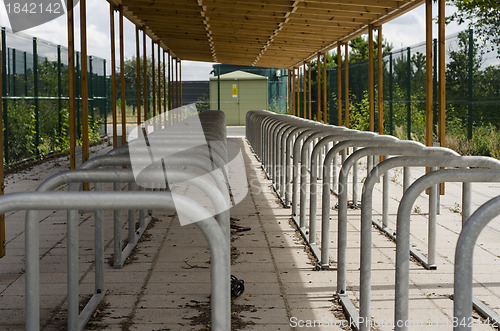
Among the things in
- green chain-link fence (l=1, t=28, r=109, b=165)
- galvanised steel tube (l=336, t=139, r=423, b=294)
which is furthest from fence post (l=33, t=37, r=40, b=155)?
galvanised steel tube (l=336, t=139, r=423, b=294)

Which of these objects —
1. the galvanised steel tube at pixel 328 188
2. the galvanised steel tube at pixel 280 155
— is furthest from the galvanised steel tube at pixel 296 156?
the galvanised steel tube at pixel 328 188

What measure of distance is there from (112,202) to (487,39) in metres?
12.9

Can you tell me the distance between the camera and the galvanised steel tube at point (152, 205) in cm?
214

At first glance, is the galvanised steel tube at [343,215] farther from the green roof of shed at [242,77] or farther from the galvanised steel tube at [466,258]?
the green roof of shed at [242,77]

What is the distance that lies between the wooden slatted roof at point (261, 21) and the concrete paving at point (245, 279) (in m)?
2.90

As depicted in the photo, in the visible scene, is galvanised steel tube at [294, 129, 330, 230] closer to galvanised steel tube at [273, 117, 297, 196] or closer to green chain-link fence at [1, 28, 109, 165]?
galvanised steel tube at [273, 117, 297, 196]

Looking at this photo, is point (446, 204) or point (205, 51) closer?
point (446, 204)

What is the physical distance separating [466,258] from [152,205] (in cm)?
106

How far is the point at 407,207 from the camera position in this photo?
2.84 m

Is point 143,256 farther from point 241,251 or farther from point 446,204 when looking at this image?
point 446,204

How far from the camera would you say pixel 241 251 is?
5562 mm

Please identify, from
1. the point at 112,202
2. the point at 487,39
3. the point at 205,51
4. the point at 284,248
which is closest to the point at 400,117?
the point at 487,39

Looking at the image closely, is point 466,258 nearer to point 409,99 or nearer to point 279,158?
point 279,158

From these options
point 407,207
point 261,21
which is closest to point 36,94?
point 261,21
